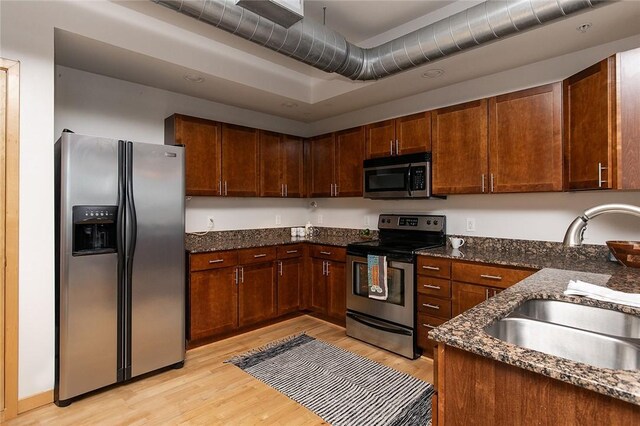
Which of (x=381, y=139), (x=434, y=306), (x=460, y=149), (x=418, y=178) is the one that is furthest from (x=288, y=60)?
(x=434, y=306)

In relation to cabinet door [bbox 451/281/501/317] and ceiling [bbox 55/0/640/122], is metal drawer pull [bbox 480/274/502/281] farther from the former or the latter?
ceiling [bbox 55/0/640/122]

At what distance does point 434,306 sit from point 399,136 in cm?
170

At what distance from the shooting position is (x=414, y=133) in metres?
3.41

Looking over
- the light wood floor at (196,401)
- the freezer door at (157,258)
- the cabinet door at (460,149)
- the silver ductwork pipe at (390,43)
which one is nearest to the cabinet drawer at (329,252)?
the light wood floor at (196,401)

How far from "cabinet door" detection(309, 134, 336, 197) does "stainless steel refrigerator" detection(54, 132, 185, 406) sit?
187 centimetres

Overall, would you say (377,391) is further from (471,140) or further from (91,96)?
(91,96)

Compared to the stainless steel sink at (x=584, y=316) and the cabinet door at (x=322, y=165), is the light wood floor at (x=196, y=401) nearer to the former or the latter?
the stainless steel sink at (x=584, y=316)

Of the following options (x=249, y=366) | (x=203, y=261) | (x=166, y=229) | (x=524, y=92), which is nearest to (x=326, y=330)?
(x=249, y=366)

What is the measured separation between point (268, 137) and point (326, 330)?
7.58 ft

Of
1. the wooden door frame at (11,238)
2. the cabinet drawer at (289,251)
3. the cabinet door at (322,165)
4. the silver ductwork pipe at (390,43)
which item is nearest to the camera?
the silver ductwork pipe at (390,43)

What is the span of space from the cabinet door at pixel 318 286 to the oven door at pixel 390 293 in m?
0.45

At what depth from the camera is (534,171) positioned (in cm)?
271

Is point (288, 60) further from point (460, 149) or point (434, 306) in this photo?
point (434, 306)

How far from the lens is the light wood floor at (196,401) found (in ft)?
7.13
